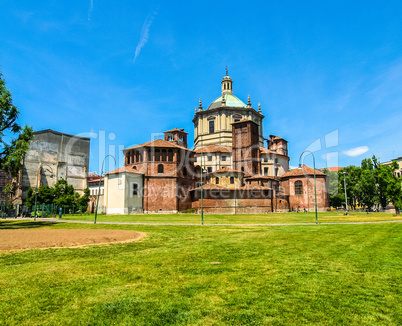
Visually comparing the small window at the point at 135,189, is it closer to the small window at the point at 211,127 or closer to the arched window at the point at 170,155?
the arched window at the point at 170,155

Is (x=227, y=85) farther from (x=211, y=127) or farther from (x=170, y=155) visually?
(x=170, y=155)

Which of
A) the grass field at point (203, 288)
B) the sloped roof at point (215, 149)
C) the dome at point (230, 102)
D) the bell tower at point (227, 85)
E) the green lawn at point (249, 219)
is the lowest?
the green lawn at point (249, 219)

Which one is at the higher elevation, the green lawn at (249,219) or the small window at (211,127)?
the small window at (211,127)

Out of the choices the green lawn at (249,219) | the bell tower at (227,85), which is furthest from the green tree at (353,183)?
the bell tower at (227,85)

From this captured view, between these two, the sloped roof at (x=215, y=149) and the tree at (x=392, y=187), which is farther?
the sloped roof at (x=215, y=149)

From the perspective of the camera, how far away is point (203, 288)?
6.62 m

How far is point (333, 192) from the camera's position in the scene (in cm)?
9081

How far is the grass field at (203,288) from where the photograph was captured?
16.6 feet

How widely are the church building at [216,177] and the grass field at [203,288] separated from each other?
4122 centimetres

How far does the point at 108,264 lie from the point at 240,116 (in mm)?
67067

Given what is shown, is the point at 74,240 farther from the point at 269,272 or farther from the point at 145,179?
the point at 145,179

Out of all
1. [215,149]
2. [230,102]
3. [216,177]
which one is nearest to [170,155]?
[216,177]

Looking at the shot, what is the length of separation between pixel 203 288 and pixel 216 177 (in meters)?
54.2

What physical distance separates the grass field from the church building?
4122cm
